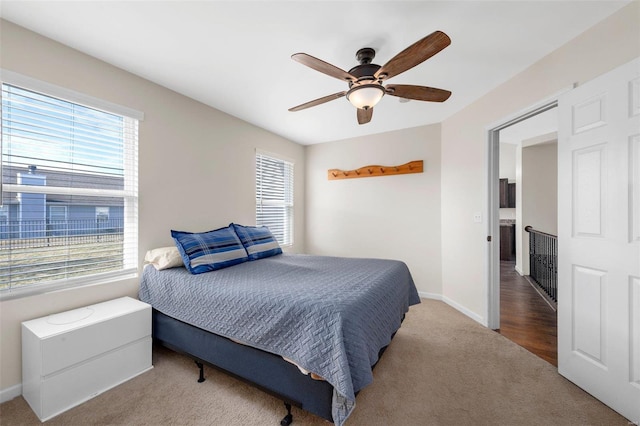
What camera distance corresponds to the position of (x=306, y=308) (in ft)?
4.83

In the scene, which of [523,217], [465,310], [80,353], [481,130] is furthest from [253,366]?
[523,217]

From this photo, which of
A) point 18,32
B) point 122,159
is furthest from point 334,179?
point 18,32

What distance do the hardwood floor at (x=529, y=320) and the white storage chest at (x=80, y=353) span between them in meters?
3.47

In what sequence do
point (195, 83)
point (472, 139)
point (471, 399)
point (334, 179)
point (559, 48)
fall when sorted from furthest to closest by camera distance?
point (334, 179) → point (472, 139) → point (195, 83) → point (559, 48) → point (471, 399)

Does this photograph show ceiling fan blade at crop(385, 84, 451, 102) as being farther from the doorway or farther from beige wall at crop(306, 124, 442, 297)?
beige wall at crop(306, 124, 442, 297)

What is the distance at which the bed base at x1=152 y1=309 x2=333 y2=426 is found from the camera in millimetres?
1422

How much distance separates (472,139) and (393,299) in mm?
2314

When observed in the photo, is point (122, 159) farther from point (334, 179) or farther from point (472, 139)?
point (472, 139)

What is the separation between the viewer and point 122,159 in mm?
2371

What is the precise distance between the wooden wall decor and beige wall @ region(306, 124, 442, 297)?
8 cm

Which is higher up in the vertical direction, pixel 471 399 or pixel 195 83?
pixel 195 83

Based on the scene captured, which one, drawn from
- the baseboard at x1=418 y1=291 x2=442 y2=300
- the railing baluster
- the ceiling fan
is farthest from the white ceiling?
the railing baluster

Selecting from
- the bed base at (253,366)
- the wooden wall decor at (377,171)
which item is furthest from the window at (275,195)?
the bed base at (253,366)

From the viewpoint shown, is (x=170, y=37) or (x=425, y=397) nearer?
(x=425, y=397)
